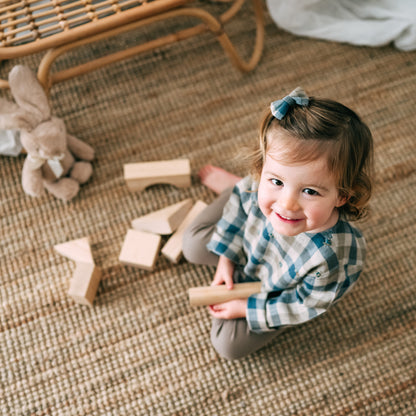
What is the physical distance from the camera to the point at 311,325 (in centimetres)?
92

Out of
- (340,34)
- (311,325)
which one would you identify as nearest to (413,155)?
(340,34)

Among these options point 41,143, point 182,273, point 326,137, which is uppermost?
point 326,137

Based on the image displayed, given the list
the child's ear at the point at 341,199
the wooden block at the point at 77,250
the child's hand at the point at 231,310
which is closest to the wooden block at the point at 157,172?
the wooden block at the point at 77,250

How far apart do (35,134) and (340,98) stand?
0.74 m

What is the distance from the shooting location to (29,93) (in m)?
0.83

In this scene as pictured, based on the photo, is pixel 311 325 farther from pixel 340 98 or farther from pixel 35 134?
pixel 35 134

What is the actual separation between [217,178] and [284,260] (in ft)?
1.09

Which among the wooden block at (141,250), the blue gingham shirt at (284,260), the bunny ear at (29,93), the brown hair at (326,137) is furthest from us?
the wooden block at (141,250)

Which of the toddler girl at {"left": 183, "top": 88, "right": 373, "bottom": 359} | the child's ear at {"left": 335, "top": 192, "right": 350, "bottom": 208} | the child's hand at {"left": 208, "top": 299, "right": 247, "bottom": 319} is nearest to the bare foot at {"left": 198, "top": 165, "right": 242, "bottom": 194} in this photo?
the toddler girl at {"left": 183, "top": 88, "right": 373, "bottom": 359}

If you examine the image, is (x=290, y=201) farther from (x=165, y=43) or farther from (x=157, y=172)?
(x=165, y=43)

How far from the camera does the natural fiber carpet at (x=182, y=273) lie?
867 mm

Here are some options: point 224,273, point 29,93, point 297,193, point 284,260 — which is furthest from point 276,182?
point 29,93

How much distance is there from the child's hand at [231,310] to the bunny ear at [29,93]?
512 mm

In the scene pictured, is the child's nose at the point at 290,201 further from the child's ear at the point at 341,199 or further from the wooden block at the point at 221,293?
the wooden block at the point at 221,293
